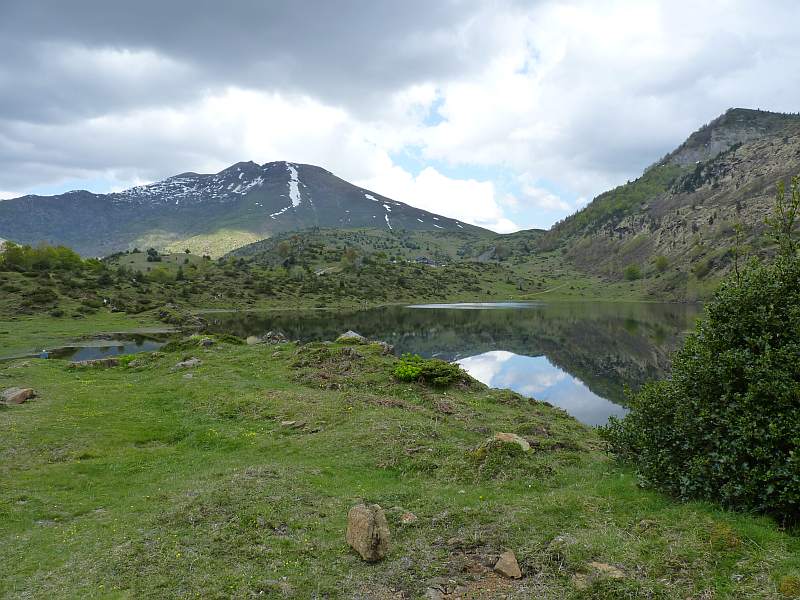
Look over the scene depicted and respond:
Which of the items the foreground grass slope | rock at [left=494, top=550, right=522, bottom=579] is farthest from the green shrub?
rock at [left=494, top=550, right=522, bottom=579]

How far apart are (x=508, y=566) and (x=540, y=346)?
63284 mm

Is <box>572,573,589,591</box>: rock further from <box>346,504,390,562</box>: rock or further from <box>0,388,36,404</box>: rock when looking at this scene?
<box>0,388,36,404</box>: rock

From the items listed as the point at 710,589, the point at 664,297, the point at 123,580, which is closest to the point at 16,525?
the point at 123,580

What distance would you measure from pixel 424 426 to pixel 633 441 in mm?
9112

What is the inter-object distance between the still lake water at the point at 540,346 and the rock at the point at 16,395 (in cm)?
3172

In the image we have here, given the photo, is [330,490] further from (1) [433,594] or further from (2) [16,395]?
(2) [16,395]

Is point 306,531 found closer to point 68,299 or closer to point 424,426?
point 424,426

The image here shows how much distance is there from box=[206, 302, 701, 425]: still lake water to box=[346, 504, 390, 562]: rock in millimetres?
10318

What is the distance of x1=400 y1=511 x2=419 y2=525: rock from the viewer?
477 inches

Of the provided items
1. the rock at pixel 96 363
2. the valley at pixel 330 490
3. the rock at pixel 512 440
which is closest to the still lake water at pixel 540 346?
the valley at pixel 330 490

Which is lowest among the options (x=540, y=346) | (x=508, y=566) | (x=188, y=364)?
(x=540, y=346)

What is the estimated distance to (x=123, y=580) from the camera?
982cm

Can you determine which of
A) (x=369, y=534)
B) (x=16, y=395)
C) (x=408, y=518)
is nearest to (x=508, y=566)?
(x=369, y=534)

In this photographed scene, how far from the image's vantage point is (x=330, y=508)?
13352 millimetres
